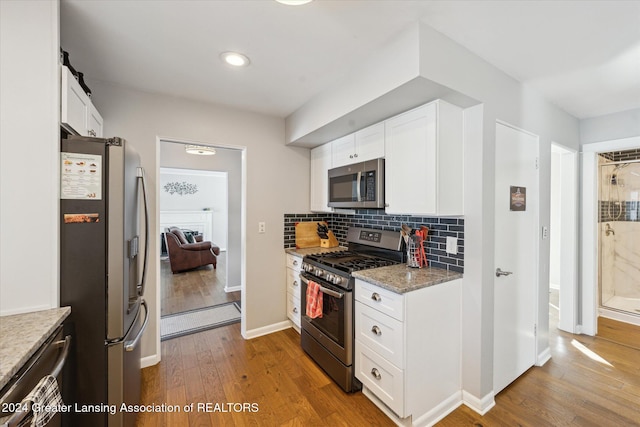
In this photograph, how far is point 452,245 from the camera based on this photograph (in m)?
2.05

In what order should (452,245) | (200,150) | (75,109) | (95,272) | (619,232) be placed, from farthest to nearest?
(200,150) → (619,232) → (452,245) → (75,109) → (95,272)

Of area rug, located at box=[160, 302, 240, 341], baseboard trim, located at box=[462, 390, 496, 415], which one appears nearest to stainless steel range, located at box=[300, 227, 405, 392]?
baseboard trim, located at box=[462, 390, 496, 415]

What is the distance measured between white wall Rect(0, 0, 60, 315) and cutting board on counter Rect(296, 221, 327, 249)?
7.27ft

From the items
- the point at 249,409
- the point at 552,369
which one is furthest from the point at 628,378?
the point at 249,409

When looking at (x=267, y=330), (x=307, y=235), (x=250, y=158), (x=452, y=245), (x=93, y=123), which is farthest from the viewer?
(x=307, y=235)

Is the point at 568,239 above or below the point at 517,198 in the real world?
below

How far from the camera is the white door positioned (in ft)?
6.63

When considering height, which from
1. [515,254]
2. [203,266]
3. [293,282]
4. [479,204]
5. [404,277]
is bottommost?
[203,266]

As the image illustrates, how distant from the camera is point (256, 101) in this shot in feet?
8.69

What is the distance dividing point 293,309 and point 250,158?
5.81ft

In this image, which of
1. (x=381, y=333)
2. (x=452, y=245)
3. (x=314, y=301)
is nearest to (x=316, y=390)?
(x=314, y=301)

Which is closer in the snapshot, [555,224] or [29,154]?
[29,154]

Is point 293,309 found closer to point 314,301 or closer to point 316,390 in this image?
point 314,301

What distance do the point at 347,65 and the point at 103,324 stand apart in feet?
7.26
